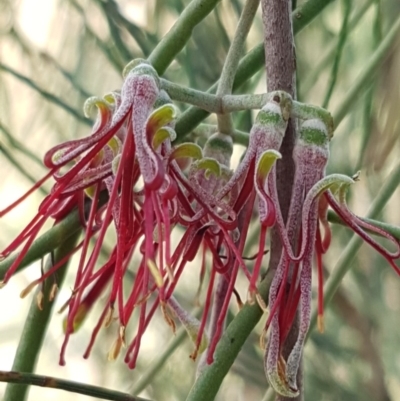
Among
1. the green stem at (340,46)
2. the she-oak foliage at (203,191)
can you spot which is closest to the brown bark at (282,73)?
the she-oak foliage at (203,191)

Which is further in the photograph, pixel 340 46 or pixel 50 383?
pixel 340 46

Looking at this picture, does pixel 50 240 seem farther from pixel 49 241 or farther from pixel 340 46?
pixel 340 46

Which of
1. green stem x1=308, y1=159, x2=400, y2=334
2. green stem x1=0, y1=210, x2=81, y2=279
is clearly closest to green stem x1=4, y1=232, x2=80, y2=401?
green stem x1=0, y1=210, x2=81, y2=279

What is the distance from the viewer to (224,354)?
229mm

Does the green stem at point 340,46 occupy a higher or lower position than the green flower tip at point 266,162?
higher

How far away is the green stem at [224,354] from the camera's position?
22 cm

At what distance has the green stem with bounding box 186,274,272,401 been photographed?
0.73 ft

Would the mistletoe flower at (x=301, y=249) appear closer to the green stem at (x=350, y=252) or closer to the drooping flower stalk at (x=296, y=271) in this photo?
the drooping flower stalk at (x=296, y=271)

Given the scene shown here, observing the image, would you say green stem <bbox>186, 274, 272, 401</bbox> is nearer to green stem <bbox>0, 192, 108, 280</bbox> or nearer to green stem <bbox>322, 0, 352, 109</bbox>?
green stem <bbox>0, 192, 108, 280</bbox>

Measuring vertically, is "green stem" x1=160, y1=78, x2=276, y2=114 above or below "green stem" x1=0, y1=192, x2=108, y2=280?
above

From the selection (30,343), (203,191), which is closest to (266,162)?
(203,191)

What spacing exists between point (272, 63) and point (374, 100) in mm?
280

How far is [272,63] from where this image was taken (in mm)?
244

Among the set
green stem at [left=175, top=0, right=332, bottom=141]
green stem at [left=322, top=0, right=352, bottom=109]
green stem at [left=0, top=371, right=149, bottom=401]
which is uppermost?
green stem at [left=322, top=0, right=352, bottom=109]
